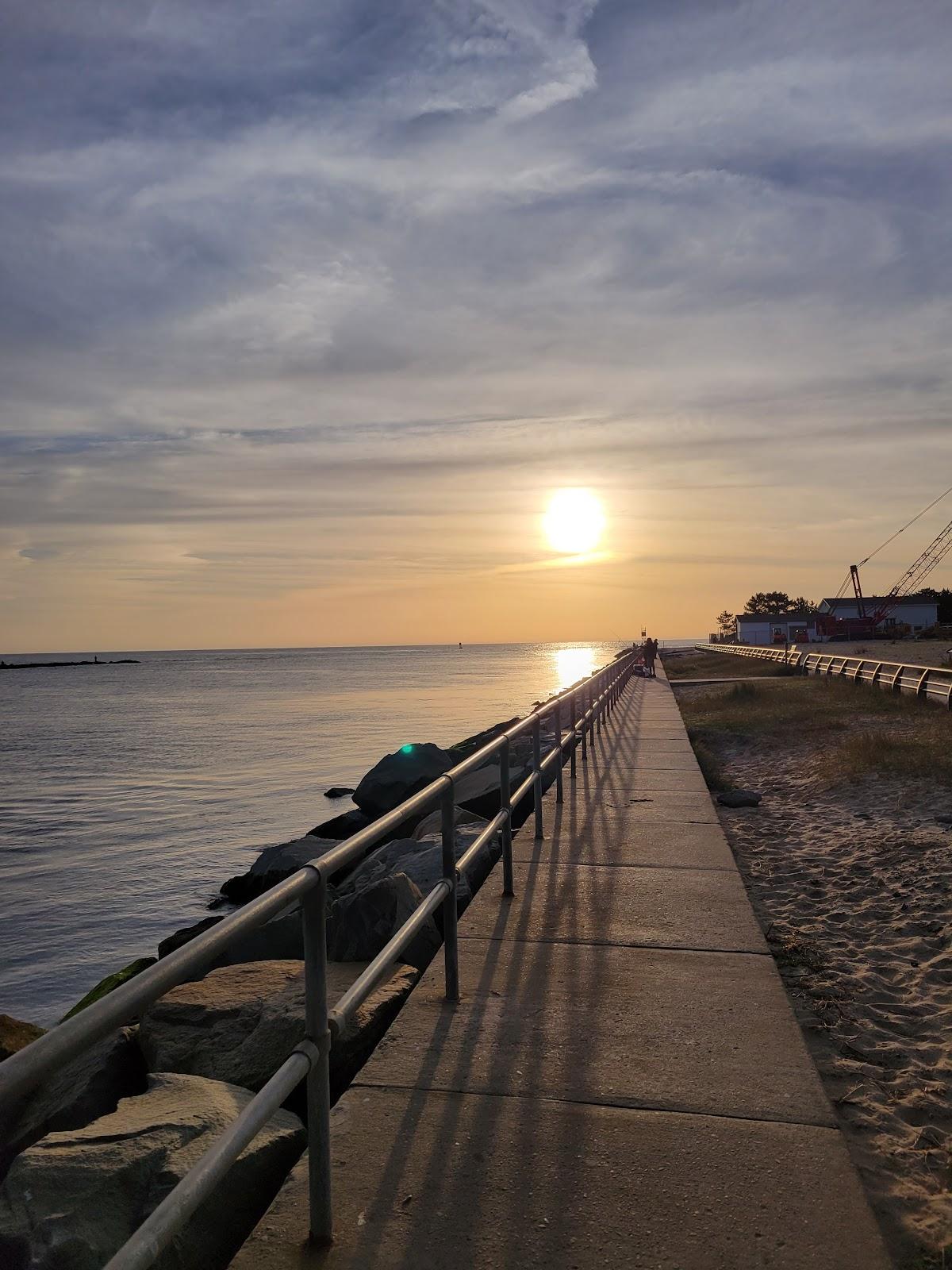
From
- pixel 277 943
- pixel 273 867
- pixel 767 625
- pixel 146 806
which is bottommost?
pixel 146 806

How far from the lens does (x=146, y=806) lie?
23.0m

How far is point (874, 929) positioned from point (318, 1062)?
5.06 m

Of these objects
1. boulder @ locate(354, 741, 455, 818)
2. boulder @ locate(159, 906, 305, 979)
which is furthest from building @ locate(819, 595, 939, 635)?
boulder @ locate(159, 906, 305, 979)

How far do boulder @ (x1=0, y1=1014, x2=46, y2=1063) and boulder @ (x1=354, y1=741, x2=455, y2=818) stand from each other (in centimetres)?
988

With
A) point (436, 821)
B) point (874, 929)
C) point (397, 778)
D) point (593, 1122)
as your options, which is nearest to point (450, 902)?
point (593, 1122)

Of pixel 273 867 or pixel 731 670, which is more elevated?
pixel 731 670

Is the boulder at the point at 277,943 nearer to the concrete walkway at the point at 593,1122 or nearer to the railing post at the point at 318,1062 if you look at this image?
the concrete walkway at the point at 593,1122

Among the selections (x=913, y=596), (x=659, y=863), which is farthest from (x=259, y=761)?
(x=913, y=596)

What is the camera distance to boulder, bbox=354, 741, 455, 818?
16828mm

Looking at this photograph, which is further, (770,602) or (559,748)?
(770,602)

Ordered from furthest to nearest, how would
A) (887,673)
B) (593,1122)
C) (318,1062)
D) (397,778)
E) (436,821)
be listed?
(887,673)
(397,778)
(436,821)
(593,1122)
(318,1062)

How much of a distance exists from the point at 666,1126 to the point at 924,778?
33.0ft

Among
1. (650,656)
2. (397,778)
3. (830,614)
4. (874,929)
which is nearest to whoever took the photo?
(874,929)

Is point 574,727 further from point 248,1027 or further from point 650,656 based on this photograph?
point 650,656
